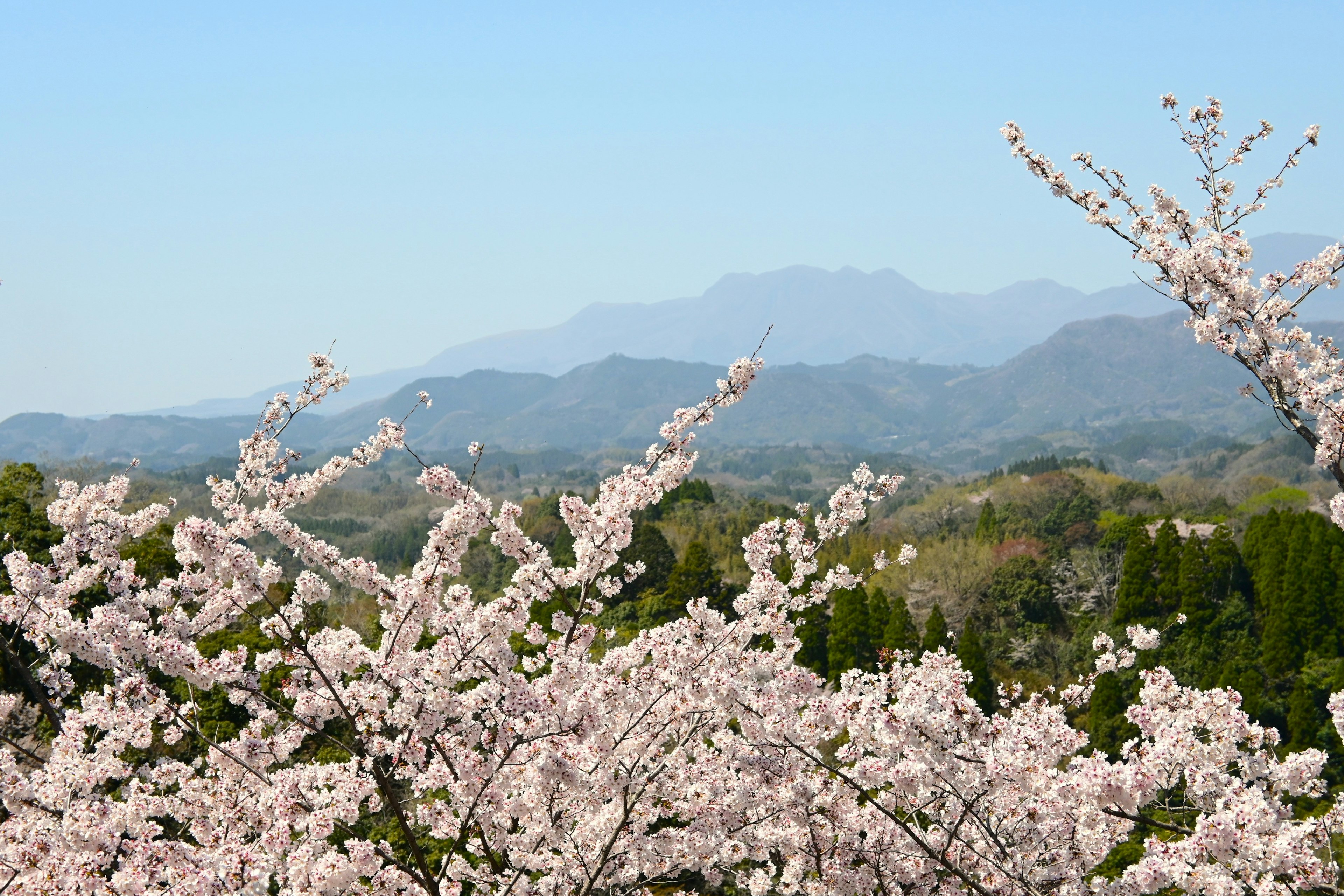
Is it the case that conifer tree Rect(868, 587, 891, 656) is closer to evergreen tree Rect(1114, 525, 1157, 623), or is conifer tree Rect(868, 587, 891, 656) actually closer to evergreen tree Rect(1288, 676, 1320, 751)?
evergreen tree Rect(1114, 525, 1157, 623)

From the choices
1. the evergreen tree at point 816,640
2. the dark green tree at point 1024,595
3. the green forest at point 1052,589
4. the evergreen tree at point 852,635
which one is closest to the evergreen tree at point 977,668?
the green forest at point 1052,589

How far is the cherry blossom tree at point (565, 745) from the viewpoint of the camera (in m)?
4.94

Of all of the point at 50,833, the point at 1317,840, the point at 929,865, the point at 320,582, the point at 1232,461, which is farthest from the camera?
the point at 1232,461

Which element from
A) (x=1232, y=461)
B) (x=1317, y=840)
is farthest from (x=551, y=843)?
(x=1232, y=461)

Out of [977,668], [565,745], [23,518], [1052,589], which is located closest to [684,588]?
[977,668]

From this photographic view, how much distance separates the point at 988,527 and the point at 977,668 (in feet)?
94.3

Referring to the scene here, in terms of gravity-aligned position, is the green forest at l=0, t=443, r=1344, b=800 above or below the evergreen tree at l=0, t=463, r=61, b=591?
below

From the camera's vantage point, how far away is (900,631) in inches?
1294

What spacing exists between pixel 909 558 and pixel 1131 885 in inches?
110

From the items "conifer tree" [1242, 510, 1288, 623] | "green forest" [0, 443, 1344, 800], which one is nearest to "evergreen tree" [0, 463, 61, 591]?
"green forest" [0, 443, 1344, 800]

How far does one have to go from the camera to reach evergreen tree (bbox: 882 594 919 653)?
106 ft

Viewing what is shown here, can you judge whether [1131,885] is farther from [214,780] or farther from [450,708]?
[214,780]

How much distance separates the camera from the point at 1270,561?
3459cm

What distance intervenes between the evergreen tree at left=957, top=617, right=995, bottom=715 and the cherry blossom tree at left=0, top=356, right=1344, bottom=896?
23.0m
